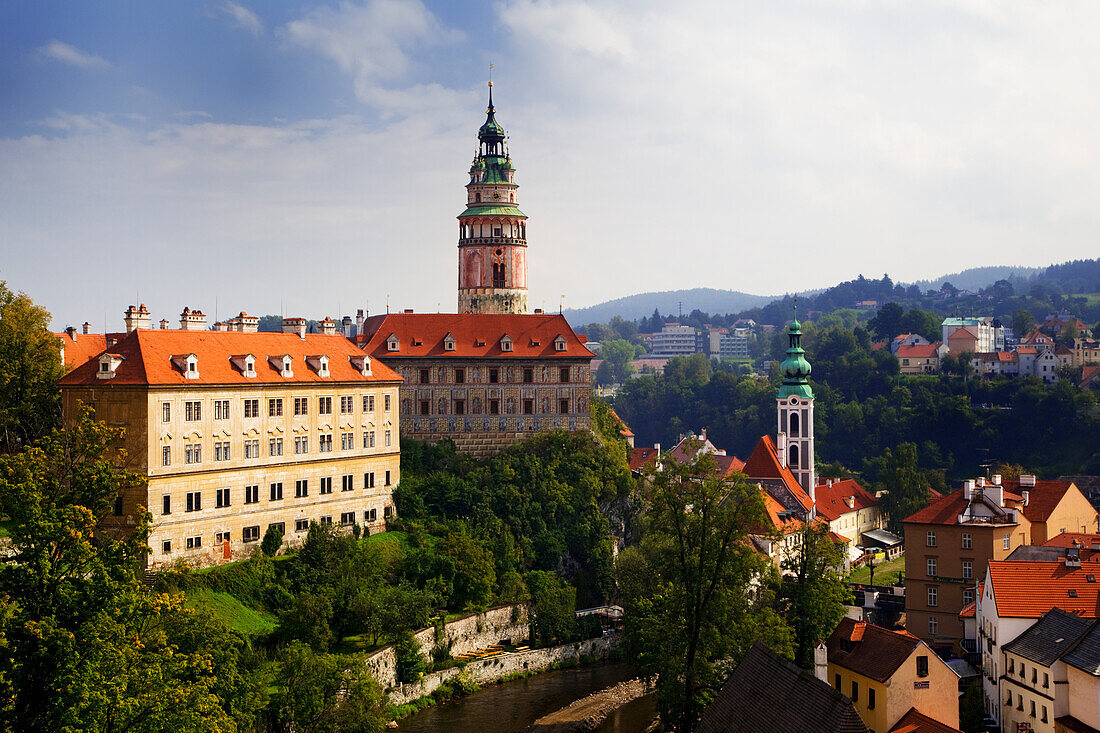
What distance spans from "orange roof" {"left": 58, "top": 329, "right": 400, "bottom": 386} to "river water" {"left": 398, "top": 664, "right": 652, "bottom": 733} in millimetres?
18232

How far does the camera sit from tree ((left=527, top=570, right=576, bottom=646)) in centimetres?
6431

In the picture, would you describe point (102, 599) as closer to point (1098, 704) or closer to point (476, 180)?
point (1098, 704)

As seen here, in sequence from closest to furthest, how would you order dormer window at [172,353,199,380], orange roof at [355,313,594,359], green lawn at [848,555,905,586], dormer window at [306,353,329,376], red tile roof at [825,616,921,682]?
red tile roof at [825,616,921,682]
dormer window at [172,353,199,380]
dormer window at [306,353,329,376]
orange roof at [355,313,594,359]
green lawn at [848,555,905,586]

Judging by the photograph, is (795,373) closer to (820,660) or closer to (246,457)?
(246,457)

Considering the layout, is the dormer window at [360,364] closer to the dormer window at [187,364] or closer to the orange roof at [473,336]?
the orange roof at [473,336]

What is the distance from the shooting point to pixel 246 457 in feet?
193

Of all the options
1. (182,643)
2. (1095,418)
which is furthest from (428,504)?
(1095,418)

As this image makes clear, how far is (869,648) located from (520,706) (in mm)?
18419

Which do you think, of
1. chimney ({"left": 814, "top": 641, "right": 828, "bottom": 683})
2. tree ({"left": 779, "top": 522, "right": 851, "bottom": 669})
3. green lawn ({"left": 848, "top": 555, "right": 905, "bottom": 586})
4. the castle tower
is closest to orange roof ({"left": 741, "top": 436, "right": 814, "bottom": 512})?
the castle tower

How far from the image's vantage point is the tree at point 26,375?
184 feet

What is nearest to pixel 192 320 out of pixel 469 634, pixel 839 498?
pixel 469 634

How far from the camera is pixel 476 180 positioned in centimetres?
8825

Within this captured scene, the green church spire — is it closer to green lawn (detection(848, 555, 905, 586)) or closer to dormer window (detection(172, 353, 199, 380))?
green lawn (detection(848, 555, 905, 586))

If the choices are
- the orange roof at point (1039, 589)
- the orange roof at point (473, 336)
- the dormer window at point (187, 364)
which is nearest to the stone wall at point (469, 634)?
the dormer window at point (187, 364)
